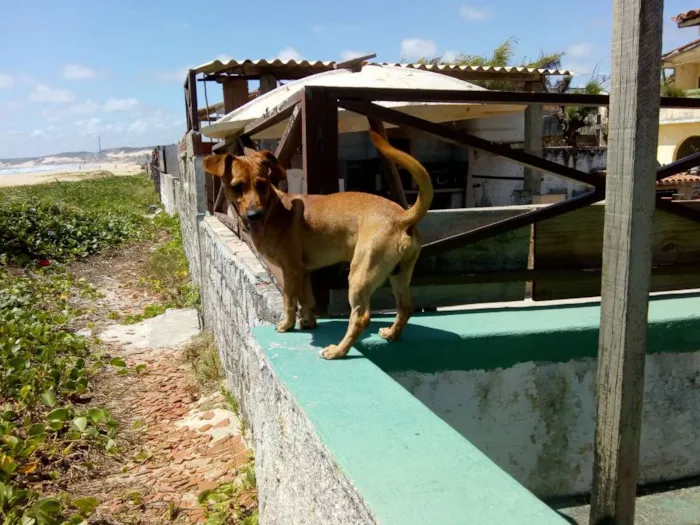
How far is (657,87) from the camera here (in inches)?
69.3

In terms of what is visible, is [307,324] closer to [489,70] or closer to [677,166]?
[677,166]

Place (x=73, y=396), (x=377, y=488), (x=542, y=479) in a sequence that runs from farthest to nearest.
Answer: (x=73, y=396) < (x=542, y=479) < (x=377, y=488)

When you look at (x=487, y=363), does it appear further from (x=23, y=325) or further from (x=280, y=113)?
(x=23, y=325)

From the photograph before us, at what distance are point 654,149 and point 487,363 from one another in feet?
5.01

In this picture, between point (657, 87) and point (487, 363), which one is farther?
point (487, 363)

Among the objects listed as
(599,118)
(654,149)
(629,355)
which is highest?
(599,118)

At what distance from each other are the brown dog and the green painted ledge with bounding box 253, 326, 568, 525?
0.40 meters

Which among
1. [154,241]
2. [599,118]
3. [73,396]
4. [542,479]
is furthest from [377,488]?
[599,118]

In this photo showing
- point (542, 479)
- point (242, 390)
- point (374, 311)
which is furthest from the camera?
point (242, 390)

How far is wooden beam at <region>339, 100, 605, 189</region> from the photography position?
310 centimetres

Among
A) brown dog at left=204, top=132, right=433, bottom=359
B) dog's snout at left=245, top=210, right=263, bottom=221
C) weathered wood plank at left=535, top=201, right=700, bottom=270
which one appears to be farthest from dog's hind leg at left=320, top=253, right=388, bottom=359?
weathered wood plank at left=535, top=201, right=700, bottom=270

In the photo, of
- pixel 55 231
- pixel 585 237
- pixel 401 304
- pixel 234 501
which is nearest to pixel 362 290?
pixel 401 304

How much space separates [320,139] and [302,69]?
7.99m

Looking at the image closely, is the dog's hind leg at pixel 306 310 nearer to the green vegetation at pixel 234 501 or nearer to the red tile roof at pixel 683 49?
the green vegetation at pixel 234 501
